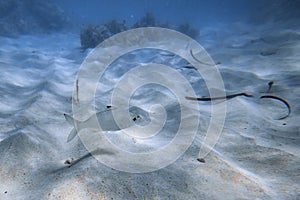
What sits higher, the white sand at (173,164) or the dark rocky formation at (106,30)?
the dark rocky formation at (106,30)

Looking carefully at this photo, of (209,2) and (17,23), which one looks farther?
(209,2)

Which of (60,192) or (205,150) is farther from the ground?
(205,150)

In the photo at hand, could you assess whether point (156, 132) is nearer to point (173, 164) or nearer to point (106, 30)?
point (173, 164)

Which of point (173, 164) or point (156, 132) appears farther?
point (156, 132)

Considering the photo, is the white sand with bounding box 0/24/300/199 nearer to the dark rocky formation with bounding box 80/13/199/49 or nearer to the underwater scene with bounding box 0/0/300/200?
the underwater scene with bounding box 0/0/300/200

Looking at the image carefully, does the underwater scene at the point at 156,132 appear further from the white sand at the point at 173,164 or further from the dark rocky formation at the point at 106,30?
the dark rocky formation at the point at 106,30

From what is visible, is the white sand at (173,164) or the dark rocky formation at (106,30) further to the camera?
the dark rocky formation at (106,30)

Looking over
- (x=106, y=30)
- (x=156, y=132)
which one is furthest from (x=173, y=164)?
(x=106, y=30)

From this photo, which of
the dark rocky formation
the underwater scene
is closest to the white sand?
the underwater scene

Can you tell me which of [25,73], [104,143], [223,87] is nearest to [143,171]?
[104,143]

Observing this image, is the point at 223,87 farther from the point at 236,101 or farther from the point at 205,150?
the point at 205,150

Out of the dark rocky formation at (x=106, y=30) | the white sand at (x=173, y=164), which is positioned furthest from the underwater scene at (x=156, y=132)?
the dark rocky formation at (x=106, y=30)
